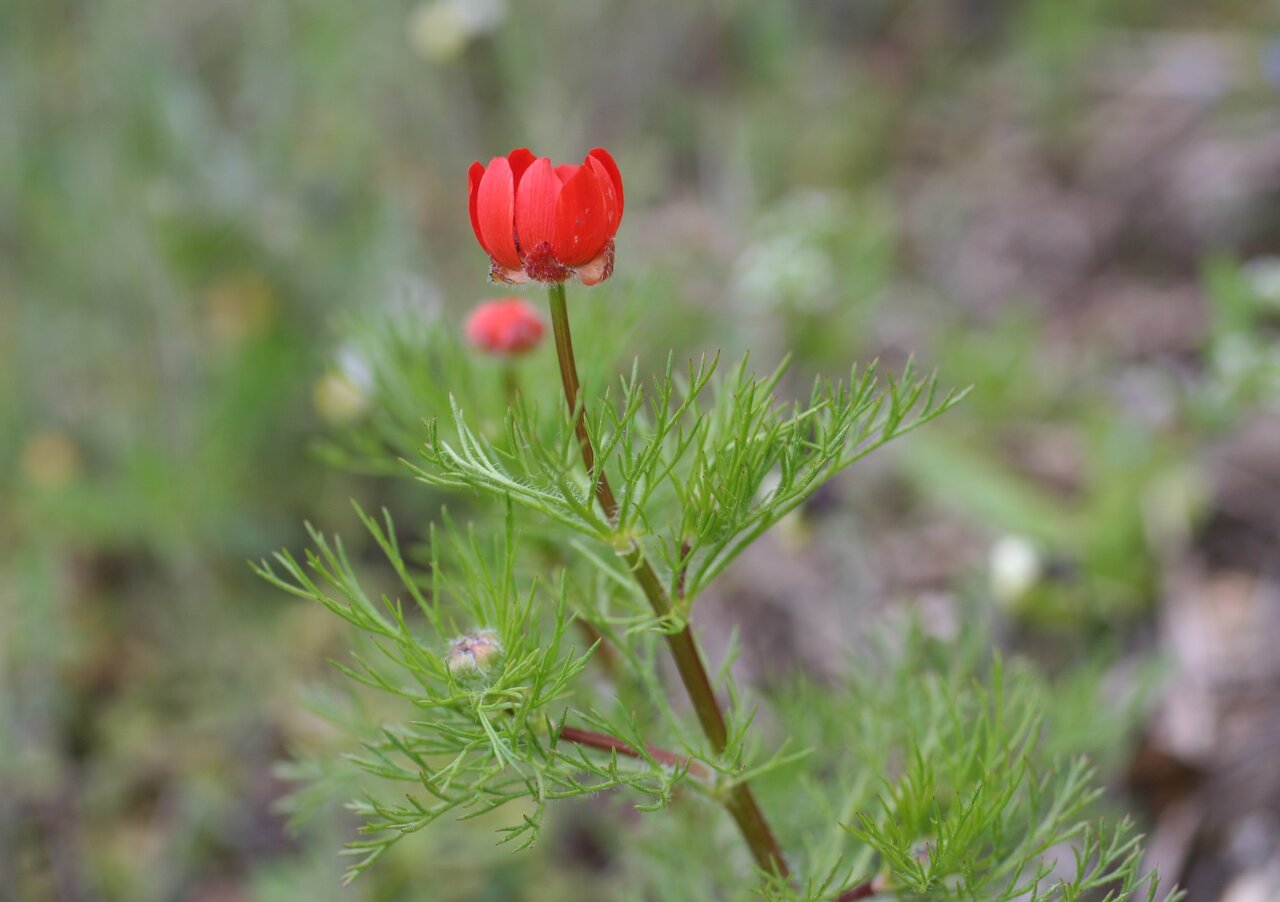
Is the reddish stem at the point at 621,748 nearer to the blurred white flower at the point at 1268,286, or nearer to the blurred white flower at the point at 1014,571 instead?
the blurred white flower at the point at 1014,571

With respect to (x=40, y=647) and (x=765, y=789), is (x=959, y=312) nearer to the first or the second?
(x=765, y=789)

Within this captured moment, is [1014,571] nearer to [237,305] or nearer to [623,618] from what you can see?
[623,618]

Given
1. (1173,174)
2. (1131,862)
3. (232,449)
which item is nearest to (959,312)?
(1173,174)

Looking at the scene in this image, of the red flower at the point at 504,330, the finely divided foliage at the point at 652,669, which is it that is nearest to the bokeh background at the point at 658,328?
the red flower at the point at 504,330

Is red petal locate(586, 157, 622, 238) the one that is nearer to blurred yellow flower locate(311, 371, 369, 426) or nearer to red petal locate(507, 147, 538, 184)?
red petal locate(507, 147, 538, 184)

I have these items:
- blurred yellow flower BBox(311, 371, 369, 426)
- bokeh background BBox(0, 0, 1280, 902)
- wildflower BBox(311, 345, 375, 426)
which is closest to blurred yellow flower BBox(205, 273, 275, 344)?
bokeh background BBox(0, 0, 1280, 902)

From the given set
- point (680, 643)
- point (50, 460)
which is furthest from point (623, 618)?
point (50, 460)
